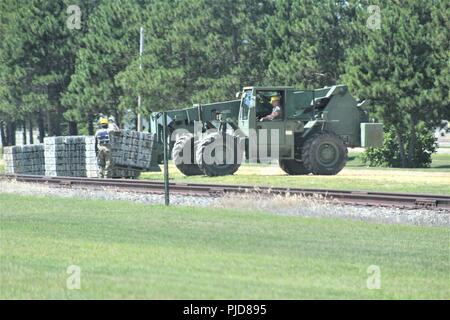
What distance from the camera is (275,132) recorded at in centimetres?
3328

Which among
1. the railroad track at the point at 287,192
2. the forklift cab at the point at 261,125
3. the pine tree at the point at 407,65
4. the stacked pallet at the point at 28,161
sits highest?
the pine tree at the point at 407,65

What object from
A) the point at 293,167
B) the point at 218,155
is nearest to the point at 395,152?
the point at 293,167

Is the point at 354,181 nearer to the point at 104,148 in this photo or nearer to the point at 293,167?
the point at 293,167

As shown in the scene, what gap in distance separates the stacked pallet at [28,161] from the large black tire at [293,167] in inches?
324

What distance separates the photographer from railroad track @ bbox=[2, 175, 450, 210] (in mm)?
20125

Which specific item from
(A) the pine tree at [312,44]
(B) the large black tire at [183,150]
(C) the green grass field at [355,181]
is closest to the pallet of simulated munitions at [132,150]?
(B) the large black tire at [183,150]

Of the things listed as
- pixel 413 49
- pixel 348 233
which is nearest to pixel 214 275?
pixel 348 233

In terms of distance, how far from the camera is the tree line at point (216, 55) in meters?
47.6

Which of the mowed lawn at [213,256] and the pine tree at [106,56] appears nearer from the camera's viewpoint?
the mowed lawn at [213,256]

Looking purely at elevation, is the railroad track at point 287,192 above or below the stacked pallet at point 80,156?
below

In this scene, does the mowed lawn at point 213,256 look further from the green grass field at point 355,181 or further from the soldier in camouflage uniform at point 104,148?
the soldier in camouflage uniform at point 104,148

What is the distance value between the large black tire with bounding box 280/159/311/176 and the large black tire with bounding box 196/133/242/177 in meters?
2.42

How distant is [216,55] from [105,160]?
2607 cm

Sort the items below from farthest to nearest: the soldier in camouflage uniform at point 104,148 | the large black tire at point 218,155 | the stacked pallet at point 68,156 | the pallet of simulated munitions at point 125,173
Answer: the stacked pallet at point 68,156
the pallet of simulated munitions at point 125,173
the large black tire at point 218,155
the soldier in camouflage uniform at point 104,148
